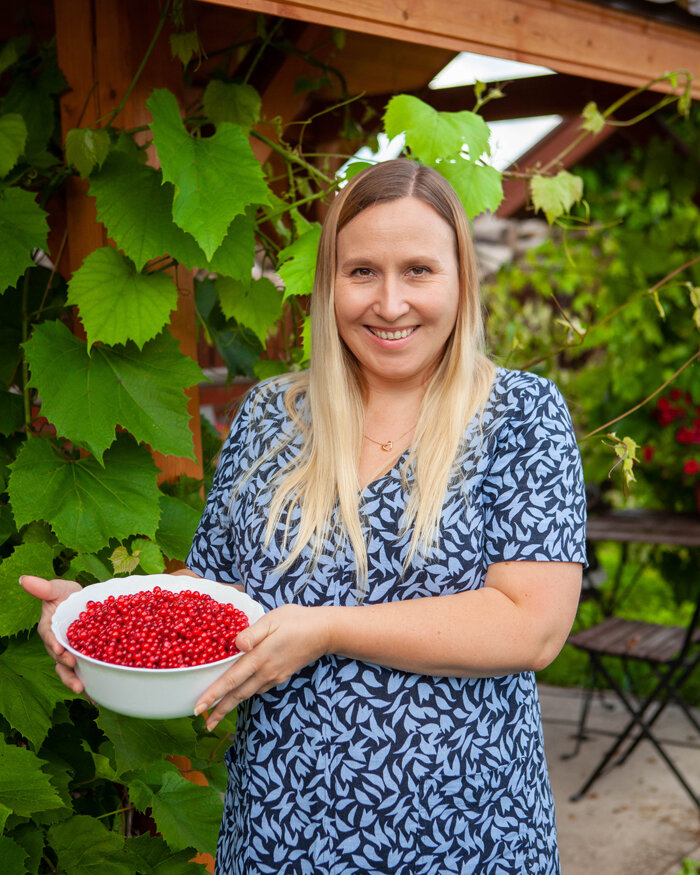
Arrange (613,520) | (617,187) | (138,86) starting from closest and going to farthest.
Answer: (138,86) → (613,520) → (617,187)

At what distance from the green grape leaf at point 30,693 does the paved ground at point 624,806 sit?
79.6 inches

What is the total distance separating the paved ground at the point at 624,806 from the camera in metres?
3.13

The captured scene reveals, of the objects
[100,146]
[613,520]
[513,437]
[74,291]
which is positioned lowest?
[613,520]

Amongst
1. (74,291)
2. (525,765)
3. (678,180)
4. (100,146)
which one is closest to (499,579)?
(525,765)

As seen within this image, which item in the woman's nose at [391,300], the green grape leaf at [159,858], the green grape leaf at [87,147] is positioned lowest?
the green grape leaf at [159,858]

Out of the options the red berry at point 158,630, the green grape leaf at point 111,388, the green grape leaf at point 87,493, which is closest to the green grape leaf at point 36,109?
the green grape leaf at point 111,388

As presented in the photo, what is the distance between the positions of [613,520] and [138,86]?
2.91m

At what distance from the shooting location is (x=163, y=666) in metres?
1.17

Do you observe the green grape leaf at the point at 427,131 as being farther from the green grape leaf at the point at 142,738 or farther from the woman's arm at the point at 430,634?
the green grape leaf at the point at 142,738

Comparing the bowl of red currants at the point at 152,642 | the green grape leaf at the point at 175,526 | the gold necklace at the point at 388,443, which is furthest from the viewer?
the green grape leaf at the point at 175,526

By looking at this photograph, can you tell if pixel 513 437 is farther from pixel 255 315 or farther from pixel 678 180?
pixel 678 180

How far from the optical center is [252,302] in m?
1.91

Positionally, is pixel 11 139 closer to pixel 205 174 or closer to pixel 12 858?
pixel 205 174

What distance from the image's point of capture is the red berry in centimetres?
118
